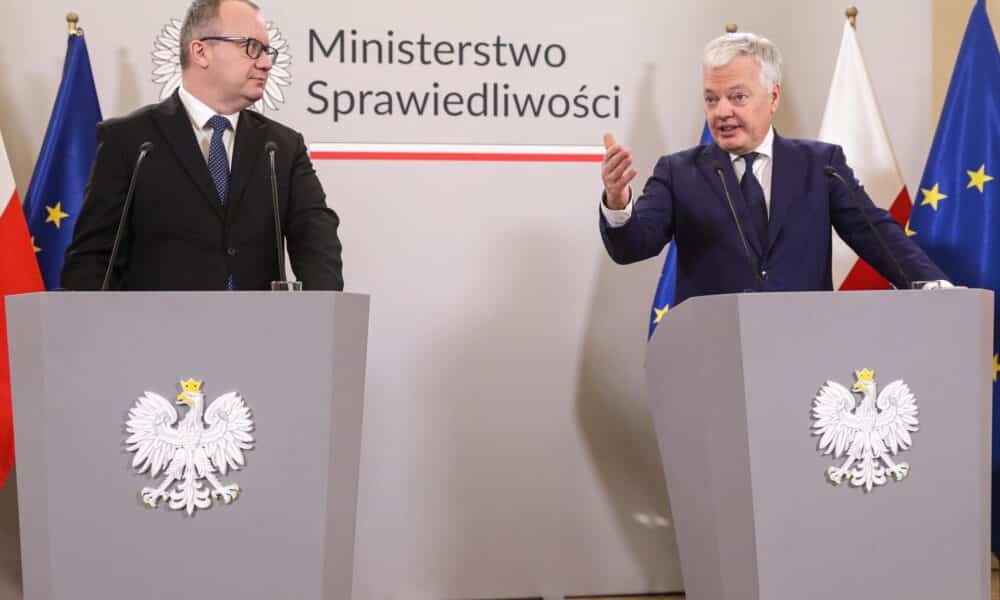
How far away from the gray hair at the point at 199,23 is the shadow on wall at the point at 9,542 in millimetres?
1548

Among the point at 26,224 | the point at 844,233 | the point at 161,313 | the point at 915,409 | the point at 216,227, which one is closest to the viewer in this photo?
the point at 161,313

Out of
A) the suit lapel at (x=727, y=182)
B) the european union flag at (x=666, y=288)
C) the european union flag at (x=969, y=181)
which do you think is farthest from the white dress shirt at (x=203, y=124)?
the european union flag at (x=969, y=181)

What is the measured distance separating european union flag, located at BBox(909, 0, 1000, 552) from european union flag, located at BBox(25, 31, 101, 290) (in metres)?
2.63

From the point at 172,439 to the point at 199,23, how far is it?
123 centimetres

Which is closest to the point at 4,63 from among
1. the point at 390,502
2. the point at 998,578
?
the point at 390,502

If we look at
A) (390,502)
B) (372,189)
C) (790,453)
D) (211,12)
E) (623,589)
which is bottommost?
(623,589)

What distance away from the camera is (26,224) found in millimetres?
3531

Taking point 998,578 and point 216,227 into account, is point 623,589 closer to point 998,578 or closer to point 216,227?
point 998,578

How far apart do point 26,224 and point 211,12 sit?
3.43ft

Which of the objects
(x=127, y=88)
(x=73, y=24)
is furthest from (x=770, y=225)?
(x=73, y=24)

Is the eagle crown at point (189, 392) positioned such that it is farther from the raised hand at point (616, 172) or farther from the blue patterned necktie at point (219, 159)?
the raised hand at point (616, 172)

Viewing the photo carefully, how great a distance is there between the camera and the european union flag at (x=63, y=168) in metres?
3.58

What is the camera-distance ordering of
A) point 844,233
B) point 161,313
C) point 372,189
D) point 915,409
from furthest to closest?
point 372,189
point 844,233
point 915,409
point 161,313

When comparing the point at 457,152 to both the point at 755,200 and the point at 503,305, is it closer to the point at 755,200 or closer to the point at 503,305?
the point at 503,305
